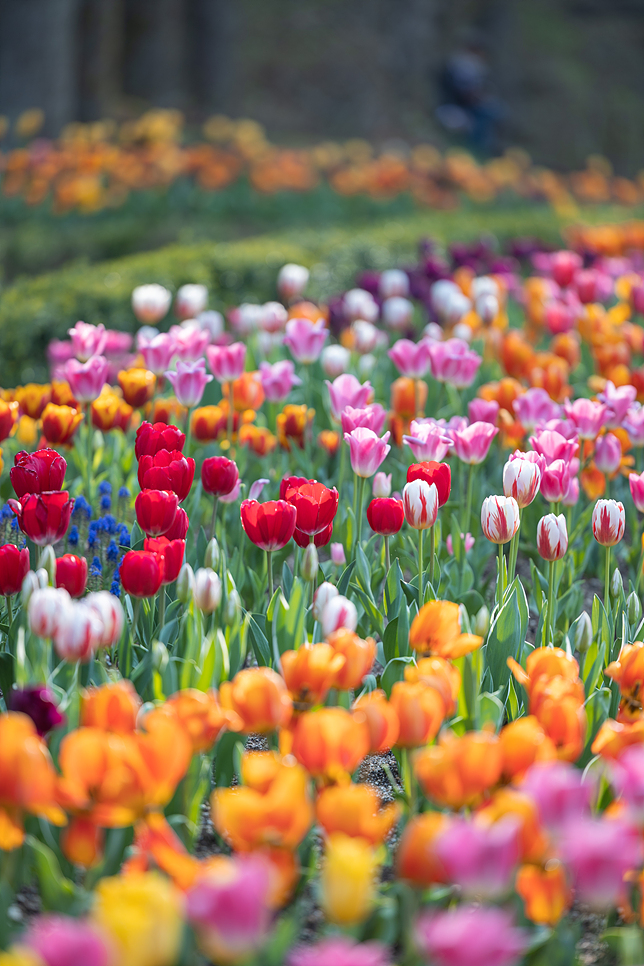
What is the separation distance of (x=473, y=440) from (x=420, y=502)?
42 centimetres

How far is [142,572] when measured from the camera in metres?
1.70

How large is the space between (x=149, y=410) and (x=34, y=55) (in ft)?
28.3

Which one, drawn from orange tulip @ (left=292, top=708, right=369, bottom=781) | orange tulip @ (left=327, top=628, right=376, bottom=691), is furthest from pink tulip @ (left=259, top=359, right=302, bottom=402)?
orange tulip @ (left=292, top=708, right=369, bottom=781)

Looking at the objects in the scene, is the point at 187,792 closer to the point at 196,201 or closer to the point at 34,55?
the point at 196,201

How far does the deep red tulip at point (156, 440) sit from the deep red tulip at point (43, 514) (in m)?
0.31

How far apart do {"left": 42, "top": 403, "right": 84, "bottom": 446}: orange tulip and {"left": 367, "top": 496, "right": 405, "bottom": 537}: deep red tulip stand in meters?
0.88

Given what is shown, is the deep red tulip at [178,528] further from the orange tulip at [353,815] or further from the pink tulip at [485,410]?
the pink tulip at [485,410]

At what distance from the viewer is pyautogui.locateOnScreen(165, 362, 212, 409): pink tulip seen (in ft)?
8.32

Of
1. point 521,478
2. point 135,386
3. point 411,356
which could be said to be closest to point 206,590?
point 521,478

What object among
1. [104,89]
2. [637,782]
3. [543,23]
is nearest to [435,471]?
[637,782]

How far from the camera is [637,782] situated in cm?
109

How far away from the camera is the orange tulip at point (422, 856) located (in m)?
1.08

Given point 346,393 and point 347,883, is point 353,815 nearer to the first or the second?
point 347,883

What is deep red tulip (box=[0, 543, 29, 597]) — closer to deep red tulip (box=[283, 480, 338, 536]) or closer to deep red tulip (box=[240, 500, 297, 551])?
deep red tulip (box=[240, 500, 297, 551])
